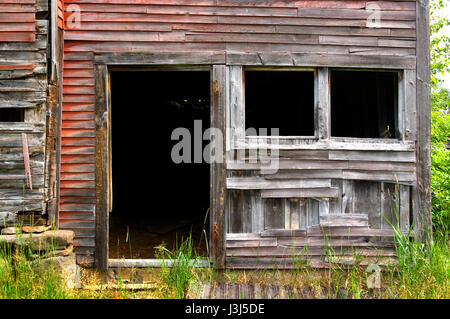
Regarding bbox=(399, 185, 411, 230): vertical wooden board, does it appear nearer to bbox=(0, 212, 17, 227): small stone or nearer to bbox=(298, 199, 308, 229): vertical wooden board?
bbox=(298, 199, 308, 229): vertical wooden board

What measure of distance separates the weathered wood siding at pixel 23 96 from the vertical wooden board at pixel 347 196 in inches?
137

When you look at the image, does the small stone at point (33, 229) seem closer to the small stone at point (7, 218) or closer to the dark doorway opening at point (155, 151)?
the small stone at point (7, 218)

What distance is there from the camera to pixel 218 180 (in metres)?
4.07

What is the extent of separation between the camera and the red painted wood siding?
3.83 meters

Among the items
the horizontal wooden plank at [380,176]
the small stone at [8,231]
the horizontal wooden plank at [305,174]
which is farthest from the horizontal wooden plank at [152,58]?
the horizontal wooden plank at [380,176]

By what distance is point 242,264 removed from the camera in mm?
4078

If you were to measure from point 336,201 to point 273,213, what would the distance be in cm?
79

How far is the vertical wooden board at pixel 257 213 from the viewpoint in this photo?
4125 mm

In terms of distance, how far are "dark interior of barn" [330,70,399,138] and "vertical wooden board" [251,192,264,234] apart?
216 cm

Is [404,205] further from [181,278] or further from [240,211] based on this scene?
[181,278]

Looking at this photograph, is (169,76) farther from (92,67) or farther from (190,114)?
(92,67)

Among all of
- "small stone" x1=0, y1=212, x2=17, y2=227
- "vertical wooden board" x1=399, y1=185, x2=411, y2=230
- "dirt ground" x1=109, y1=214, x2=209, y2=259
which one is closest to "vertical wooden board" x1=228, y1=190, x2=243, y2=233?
"dirt ground" x1=109, y1=214, x2=209, y2=259

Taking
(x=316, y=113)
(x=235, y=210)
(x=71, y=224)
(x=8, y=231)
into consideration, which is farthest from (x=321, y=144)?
(x=8, y=231)

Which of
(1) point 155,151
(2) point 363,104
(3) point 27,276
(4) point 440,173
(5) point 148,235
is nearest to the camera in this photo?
(3) point 27,276
